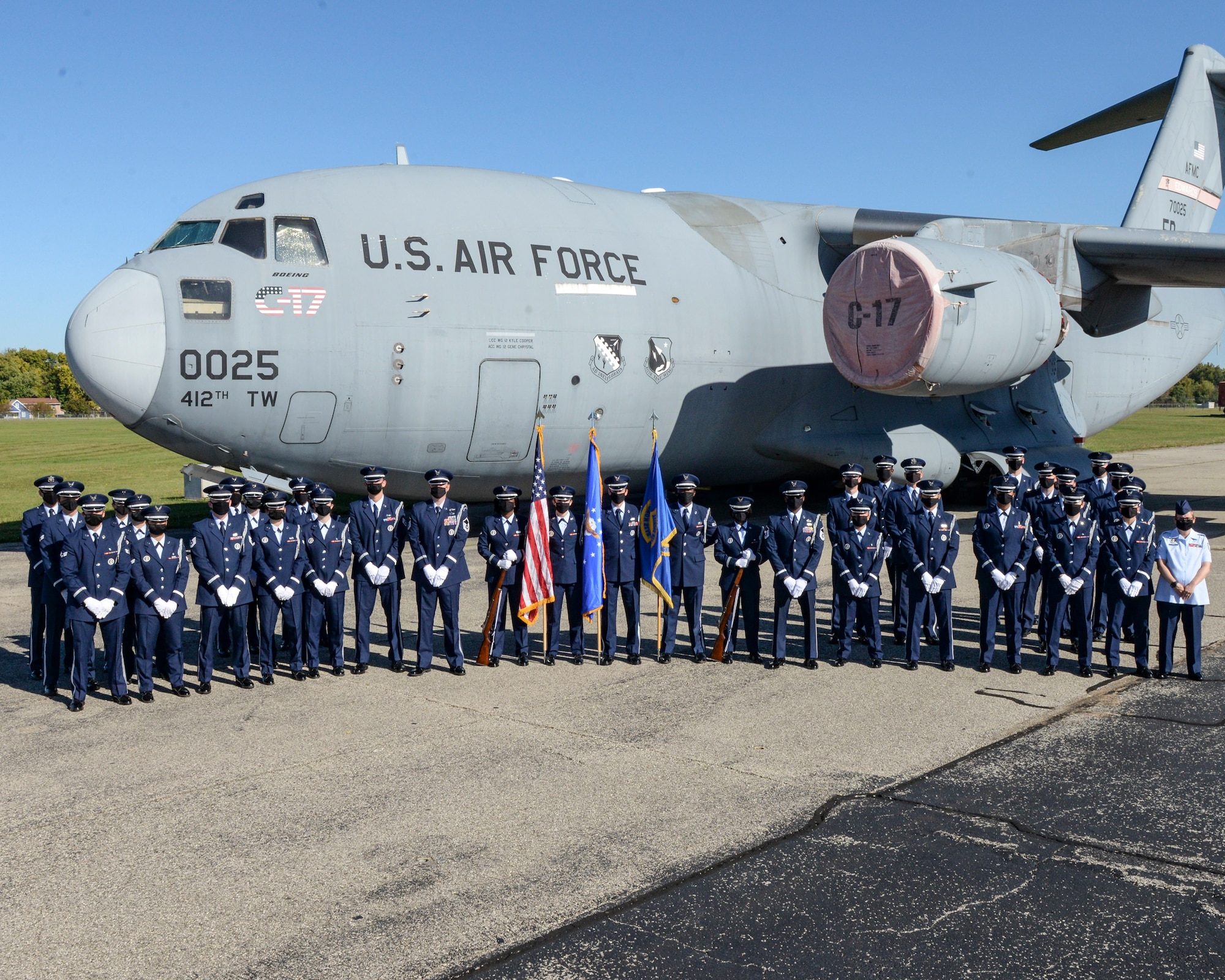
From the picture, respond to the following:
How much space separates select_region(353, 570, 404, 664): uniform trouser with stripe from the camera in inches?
361

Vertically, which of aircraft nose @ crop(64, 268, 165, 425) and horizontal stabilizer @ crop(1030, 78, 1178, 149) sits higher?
horizontal stabilizer @ crop(1030, 78, 1178, 149)

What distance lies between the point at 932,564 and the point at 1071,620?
1.24 metres

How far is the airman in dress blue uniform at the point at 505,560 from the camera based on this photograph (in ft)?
31.0

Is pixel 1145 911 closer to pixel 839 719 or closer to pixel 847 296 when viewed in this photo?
pixel 839 719

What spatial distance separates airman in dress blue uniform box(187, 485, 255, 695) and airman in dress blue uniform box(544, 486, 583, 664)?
99.9 inches

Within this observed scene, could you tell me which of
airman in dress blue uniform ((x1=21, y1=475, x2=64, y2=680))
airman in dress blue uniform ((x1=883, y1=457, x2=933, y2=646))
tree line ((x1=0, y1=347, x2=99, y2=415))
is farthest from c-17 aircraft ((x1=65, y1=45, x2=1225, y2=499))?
tree line ((x1=0, y1=347, x2=99, y2=415))

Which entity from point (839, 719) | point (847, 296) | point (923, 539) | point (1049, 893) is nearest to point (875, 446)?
point (847, 296)

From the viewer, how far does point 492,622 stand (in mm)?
9547

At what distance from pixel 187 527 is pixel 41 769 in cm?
1120

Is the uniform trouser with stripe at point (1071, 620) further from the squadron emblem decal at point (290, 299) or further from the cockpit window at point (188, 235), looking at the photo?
the cockpit window at point (188, 235)

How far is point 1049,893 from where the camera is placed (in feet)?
16.4

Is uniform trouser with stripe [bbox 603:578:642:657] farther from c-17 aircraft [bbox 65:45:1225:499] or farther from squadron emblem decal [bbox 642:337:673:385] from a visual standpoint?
squadron emblem decal [bbox 642:337:673:385]

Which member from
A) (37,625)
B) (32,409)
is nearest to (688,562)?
(37,625)

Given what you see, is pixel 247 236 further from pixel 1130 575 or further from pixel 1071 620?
pixel 1130 575
